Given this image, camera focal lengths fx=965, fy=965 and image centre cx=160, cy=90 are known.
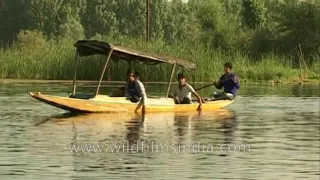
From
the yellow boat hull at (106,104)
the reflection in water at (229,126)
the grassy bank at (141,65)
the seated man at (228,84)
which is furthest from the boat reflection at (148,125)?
the grassy bank at (141,65)

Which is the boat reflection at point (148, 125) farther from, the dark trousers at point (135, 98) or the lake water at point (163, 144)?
the dark trousers at point (135, 98)

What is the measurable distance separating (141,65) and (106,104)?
19127 millimetres

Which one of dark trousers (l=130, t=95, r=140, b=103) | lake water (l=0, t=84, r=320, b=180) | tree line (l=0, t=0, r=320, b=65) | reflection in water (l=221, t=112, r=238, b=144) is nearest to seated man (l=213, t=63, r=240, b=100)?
lake water (l=0, t=84, r=320, b=180)

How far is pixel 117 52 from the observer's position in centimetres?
2652

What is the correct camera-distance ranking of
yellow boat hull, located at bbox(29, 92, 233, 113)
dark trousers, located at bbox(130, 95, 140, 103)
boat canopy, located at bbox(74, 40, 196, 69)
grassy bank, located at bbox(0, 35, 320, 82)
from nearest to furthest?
yellow boat hull, located at bbox(29, 92, 233, 113)
dark trousers, located at bbox(130, 95, 140, 103)
boat canopy, located at bbox(74, 40, 196, 69)
grassy bank, located at bbox(0, 35, 320, 82)

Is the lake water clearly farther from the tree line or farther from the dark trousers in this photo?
the tree line

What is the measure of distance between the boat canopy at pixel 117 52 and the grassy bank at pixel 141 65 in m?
15.2

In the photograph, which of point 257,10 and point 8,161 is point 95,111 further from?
point 257,10

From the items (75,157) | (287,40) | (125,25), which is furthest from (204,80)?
(125,25)

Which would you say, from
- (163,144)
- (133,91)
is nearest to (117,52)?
(133,91)

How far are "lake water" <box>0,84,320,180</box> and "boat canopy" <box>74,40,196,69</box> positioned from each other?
1.94 meters

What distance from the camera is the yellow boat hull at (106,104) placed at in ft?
79.1

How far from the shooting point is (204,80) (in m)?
43.2

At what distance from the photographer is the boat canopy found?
84.0 feet
